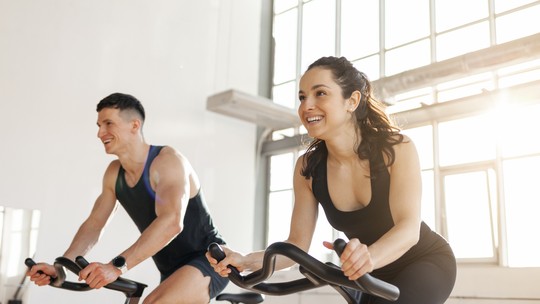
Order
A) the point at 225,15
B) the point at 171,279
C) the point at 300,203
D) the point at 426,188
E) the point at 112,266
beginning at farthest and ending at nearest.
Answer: the point at 225,15 → the point at 426,188 → the point at 171,279 → the point at 300,203 → the point at 112,266

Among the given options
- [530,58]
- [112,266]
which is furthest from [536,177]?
[112,266]

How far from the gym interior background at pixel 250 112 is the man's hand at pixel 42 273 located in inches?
160

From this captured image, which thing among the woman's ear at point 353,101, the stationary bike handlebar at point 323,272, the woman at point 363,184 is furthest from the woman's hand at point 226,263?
the woman's ear at point 353,101

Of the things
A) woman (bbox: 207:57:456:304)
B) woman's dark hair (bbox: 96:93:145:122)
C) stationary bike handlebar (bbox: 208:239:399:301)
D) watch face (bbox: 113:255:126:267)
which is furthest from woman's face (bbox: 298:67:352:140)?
woman's dark hair (bbox: 96:93:145:122)

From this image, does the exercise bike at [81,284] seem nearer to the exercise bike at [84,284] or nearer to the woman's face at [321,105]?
the exercise bike at [84,284]

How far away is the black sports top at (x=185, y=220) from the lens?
8.37 ft

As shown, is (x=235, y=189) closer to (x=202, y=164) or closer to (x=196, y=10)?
(x=202, y=164)

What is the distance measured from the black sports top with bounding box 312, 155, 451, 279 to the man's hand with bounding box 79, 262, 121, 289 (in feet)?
2.29

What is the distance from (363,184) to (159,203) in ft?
3.03

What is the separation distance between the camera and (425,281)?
1588mm

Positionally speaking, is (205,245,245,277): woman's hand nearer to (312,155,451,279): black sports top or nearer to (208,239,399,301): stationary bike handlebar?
(208,239,399,301): stationary bike handlebar

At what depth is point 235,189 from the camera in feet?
27.2

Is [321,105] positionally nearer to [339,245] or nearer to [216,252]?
[216,252]

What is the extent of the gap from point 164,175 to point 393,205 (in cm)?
112
